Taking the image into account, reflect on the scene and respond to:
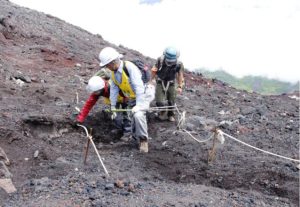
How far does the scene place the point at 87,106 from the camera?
27.3ft

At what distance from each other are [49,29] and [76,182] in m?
14.6

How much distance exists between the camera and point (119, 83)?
7637mm

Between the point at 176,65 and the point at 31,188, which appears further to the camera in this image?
the point at 176,65

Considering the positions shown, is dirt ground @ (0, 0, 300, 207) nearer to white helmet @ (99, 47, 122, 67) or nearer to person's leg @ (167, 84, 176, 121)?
person's leg @ (167, 84, 176, 121)

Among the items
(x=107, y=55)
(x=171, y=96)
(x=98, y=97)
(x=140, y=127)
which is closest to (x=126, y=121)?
(x=98, y=97)

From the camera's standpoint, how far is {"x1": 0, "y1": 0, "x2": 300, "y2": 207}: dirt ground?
5.51 metres

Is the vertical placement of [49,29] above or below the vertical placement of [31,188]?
above

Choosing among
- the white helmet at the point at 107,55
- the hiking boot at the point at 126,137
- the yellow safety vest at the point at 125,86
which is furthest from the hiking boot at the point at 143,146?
the white helmet at the point at 107,55

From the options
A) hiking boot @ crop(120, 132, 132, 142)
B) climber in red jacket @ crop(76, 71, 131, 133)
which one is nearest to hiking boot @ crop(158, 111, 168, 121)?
climber in red jacket @ crop(76, 71, 131, 133)

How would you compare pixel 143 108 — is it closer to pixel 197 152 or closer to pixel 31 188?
pixel 197 152

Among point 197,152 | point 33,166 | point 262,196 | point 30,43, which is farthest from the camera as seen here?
point 30,43

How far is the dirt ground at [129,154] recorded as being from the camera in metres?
5.51

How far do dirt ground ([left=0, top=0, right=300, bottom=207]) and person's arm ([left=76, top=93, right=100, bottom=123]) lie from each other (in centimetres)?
38

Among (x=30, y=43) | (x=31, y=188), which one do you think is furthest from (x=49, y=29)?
(x=31, y=188)
